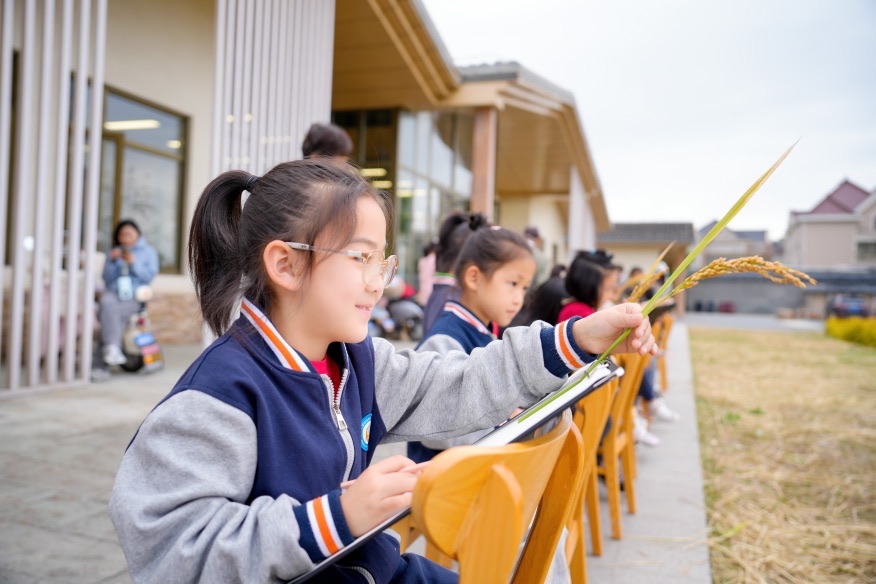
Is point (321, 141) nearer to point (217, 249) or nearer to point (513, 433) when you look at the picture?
point (217, 249)

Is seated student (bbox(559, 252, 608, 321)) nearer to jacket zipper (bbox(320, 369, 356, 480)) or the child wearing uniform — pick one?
the child wearing uniform

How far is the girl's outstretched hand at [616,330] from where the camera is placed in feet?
3.57

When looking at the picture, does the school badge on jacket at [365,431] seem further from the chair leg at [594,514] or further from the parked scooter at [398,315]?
the parked scooter at [398,315]

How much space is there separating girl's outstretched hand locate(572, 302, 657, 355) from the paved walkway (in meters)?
1.47

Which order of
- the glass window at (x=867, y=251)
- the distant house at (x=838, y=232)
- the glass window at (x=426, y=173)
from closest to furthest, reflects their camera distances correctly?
the glass window at (x=426, y=173) < the glass window at (x=867, y=251) < the distant house at (x=838, y=232)

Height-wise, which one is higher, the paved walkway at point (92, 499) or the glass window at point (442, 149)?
the glass window at point (442, 149)

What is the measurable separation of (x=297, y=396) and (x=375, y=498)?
301 millimetres

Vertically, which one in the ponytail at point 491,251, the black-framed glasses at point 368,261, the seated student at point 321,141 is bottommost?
the black-framed glasses at point 368,261

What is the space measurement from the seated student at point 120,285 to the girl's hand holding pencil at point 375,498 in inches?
198

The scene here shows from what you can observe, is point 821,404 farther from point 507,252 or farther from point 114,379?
point 114,379

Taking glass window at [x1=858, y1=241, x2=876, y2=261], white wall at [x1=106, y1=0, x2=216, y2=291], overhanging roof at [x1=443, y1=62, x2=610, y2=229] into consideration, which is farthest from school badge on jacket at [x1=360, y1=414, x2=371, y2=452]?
glass window at [x1=858, y1=241, x2=876, y2=261]

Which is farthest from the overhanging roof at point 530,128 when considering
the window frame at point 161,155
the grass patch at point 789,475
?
the grass patch at point 789,475

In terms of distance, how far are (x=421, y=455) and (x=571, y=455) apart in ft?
4.07

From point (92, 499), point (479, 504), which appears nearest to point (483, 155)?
point (92, 499)
